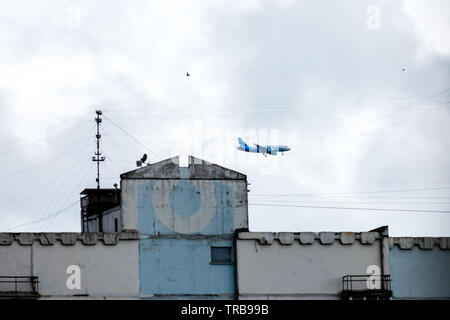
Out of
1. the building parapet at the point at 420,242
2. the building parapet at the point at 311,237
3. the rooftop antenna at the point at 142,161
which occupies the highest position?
the rooftop antenna at the point at 142,161

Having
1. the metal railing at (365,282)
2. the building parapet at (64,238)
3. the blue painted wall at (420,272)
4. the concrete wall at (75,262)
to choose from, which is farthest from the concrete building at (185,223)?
the blue painted wall at (420,272)

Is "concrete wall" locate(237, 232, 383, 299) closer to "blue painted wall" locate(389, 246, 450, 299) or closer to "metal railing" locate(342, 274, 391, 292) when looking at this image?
"metal railing" locate(342, 274, 391, 292)

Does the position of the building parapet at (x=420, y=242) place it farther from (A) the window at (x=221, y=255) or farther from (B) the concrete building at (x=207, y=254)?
(A) the window at (x=221, y=255)

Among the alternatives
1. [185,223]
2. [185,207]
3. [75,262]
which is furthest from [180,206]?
[75,262]

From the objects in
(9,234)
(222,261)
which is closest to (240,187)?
(222,261)

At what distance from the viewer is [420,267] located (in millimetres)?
56250

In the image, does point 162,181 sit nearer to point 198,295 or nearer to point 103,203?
point 198,295

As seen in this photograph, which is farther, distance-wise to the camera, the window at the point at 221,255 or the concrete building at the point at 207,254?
the window at the point at 221,255

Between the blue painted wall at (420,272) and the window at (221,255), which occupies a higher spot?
the window at (221,255)

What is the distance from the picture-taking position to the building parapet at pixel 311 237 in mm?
54938

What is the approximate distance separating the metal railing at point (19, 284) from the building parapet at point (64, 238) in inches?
72.9

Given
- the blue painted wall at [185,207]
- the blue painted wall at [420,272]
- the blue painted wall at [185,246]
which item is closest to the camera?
the blue painted wall at [185,246]

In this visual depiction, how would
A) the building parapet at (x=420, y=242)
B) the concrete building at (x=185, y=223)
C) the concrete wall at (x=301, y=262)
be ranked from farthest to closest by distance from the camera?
the building parapet at (x=420, y=242) → the concrete wall at (x=301, y=262) → the concrete building at (x=185, y=223)

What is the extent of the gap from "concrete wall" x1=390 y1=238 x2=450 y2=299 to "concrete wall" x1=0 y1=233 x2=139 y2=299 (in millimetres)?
14622
